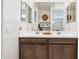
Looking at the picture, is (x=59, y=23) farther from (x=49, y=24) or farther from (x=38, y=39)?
(x=38, y=39)

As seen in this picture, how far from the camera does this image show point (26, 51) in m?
3.53

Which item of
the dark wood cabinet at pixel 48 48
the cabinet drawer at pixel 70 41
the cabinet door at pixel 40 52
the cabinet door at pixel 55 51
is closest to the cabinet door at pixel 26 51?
the dark wood cabinet at pixel 48 48

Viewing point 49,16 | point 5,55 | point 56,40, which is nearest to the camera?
point 5,55

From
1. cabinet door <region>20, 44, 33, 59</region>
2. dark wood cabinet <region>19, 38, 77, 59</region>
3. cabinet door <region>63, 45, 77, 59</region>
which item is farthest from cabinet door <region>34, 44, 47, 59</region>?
cabinet door <region>63, 45, 77, 59</region>

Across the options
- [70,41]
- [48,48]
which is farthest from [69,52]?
[48,48]

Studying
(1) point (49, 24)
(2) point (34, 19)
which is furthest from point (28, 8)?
(1) point (49, 24)

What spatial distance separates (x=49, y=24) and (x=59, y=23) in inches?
10.4

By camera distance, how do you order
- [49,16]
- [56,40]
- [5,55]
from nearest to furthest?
[5,55] → [56,40] → [49,16]

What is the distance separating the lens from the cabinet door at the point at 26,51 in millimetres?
3518

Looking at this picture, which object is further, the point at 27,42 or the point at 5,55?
the point at 27,42

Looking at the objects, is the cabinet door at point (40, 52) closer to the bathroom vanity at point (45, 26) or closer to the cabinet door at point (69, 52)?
the bathroom vanity at point (45, 26)

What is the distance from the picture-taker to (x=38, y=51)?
3.52 meters

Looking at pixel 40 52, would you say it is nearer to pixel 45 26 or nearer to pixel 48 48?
pixel 48 48

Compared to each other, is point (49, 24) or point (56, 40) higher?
point (49, 24)
